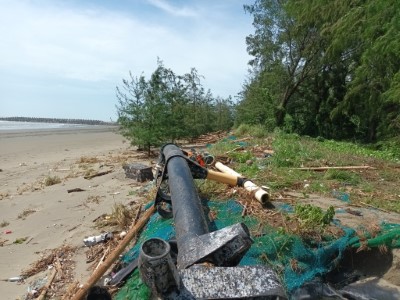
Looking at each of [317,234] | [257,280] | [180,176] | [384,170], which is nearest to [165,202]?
[180,176]

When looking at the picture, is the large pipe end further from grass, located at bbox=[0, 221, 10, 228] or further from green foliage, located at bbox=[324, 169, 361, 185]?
green foliage, located at bbox=[324, 169, 361, 185]

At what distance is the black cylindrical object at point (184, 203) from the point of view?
10.1 ft

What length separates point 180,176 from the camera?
4.36 metres

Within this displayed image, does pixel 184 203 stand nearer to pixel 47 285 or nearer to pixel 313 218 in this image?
pixel 313 218

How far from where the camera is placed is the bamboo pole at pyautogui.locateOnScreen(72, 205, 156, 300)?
3.33 m

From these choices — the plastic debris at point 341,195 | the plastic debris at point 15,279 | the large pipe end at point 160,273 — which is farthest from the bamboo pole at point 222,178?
the large pipe end at point 160,273

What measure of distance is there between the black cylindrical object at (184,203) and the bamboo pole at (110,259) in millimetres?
645

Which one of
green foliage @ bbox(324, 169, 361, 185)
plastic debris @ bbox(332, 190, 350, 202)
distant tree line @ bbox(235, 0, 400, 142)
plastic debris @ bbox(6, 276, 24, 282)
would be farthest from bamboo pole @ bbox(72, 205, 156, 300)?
distant tree line @ bbox(235, 0, 400, 142)

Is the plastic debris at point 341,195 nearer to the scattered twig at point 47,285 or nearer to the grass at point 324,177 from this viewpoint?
the grass at point 324,177

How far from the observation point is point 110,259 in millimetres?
3730

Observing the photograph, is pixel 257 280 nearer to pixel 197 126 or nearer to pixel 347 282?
pixel 347 282

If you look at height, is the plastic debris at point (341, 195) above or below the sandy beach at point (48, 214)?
above

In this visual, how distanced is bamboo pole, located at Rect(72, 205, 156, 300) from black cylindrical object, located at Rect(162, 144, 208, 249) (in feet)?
2.11

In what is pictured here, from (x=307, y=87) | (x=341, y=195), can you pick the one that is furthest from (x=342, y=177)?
(x=307, y=87)
